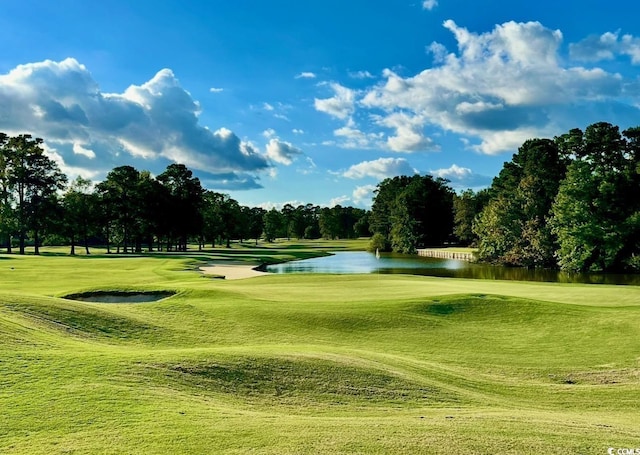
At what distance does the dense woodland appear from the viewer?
59781mm

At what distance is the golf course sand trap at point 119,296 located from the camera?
83.4ft

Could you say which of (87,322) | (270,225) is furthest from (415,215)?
(87,322)

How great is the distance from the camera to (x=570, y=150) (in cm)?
6538

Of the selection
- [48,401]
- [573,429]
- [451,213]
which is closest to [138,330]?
[48,401]

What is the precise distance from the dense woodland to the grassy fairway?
40.6 meters

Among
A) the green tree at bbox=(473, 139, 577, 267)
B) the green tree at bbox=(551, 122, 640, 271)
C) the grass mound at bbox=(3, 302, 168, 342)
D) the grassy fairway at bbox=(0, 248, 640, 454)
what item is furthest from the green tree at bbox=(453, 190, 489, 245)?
the grass mound at bbox=(3, 302, 168, 342)

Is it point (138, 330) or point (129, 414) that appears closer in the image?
point (129, 414)

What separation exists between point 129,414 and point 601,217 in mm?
64177

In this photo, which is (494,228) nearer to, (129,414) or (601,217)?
(601,217)

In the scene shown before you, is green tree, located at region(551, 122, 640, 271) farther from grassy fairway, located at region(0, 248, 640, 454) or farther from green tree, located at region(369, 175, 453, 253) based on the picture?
green tree, located at region(369, 175, 453, 253)

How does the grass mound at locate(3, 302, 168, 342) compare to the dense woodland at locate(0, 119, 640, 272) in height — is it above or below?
below

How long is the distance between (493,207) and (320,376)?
75154 mm

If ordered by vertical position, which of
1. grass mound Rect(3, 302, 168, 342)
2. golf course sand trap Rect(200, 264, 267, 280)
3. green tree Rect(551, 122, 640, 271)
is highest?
green tree Rect(551, 122, 640, 271)

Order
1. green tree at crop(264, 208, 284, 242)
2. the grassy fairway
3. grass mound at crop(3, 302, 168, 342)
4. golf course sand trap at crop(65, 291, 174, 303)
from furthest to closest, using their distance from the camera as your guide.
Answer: green tree at crop(264, 208, 284, 242)
golf course sand trap at crop(65, 291, 174, 303)
grass mound at crop(3, 302, 168, 342)
the grassy fairway
